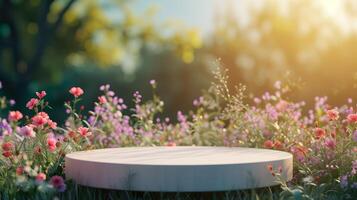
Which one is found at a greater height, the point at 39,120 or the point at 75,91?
the point at 75,91

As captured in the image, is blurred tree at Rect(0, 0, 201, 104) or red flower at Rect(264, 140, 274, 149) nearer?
red flower at Rect(264, 140, 274, 149)

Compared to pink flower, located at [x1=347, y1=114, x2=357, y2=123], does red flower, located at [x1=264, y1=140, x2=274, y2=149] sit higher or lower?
lower

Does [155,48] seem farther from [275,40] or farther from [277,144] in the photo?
[277,144]

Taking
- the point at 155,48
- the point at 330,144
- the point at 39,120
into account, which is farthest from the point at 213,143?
the point at 155,48

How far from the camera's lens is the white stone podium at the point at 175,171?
441 cm

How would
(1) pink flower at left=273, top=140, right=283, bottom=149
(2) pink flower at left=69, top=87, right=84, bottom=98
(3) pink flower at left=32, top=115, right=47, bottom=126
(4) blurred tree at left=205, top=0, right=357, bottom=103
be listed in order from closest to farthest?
1. (3) pink flower at left=32, top=115, right=47, bottom=126
2. (2) pink flower at left=69, top=87, right=84, bottom=98
3. (1) pink flower at left=273, top=140, right=283, bottom=149
4. (4) blurred tree at left=205, top=0, right=357, bottom=103

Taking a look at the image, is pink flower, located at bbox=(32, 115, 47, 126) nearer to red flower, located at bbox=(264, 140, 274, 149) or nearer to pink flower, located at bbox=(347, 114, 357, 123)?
red flower, located at bbox=(264, 140, 274, 149)

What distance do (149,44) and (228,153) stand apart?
15.7 meters

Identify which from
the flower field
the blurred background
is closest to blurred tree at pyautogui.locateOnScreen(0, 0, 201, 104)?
the blurred background

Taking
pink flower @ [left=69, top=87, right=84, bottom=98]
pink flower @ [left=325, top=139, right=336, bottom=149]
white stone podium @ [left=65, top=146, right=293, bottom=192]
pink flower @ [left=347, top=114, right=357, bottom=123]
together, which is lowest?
white stone podium @ [left=65, top=146, right=293, bottom=192]

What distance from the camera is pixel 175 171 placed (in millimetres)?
4402

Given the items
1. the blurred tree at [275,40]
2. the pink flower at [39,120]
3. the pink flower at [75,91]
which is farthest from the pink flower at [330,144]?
the blurred tree at [275,40]

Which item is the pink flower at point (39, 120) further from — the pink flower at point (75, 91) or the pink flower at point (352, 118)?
the pink flower at point (352, 118)

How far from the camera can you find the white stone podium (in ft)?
14.5
